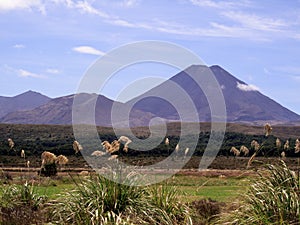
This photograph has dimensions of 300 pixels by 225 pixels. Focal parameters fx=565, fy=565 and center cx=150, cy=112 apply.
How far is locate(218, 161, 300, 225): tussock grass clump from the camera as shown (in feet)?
30.8

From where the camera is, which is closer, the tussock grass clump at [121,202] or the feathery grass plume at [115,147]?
the tussock grass clump at [121,202]

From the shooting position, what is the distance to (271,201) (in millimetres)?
9703

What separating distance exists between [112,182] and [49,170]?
25.9 m

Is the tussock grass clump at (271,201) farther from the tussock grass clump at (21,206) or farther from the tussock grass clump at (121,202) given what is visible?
the tussock grass clump at (21,206)

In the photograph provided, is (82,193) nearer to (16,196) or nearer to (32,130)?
(16,196)

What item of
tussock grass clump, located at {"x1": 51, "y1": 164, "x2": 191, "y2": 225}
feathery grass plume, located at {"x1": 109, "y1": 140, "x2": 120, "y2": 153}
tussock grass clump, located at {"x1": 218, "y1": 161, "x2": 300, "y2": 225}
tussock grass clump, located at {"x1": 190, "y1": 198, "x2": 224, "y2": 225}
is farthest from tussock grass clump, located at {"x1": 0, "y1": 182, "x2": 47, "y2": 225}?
tussock grass clump, located at {"x1": 218, "y1": 161, "x2": 300, "y2": 225}

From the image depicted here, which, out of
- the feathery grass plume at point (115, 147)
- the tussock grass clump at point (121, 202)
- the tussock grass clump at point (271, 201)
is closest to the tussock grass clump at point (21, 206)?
the tussock grass clump at point (121, 202)

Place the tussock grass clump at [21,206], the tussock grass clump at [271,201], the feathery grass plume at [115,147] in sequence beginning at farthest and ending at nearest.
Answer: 1. the tussock grass clump at [21,206]
2. the feathery grass plume at [115,147]
3. the tussock grass clump at [271,201]

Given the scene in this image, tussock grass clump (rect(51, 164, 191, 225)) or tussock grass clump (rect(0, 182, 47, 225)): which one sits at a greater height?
tussock grass clump (rect(51, 164, 191, 225))

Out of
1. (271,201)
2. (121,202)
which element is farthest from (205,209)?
(271,201)

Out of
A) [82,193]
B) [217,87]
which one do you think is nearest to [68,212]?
[82,193]

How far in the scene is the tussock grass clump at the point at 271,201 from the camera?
30.8 feet

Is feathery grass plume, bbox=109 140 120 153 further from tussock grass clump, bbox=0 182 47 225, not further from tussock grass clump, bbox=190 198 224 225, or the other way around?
tussock grass clump, bbox=190 198 224 225

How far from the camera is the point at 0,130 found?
97.4 metres
